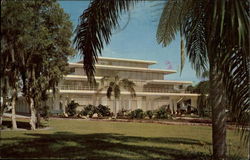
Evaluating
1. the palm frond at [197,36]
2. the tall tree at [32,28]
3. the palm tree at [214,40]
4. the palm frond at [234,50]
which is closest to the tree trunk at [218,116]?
the palm tree at [214,40]

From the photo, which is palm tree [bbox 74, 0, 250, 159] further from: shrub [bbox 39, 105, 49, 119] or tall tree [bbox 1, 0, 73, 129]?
shrub [bbox 39, 105, 49, 119]

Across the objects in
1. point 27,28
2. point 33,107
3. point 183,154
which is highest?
point 27,28

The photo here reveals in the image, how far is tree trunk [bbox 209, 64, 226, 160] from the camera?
5.22 m

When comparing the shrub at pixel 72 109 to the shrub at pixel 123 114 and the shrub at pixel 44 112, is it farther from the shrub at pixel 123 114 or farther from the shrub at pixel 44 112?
the shrub at pixel 123 114

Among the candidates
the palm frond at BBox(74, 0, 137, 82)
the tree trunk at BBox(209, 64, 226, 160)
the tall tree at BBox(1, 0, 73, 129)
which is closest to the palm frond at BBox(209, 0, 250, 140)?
the tree trunk at BBox(209, 64, 226, 160)

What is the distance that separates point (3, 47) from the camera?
3.77m

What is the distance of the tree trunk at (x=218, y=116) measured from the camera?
5.22m

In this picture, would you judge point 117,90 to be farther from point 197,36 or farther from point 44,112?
point 197,36

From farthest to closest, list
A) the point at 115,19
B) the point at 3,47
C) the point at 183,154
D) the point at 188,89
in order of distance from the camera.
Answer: the point at 188,89 → the point at 183,154 → the point at 115,19 → the point at 3,47

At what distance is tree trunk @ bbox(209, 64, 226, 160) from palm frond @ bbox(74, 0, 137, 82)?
83.4 inches

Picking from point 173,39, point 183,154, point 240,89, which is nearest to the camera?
point 240,89

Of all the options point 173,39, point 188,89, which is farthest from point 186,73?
point 188,89

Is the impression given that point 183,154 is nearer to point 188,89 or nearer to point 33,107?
point 33,107

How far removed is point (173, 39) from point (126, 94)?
70.0 feet
